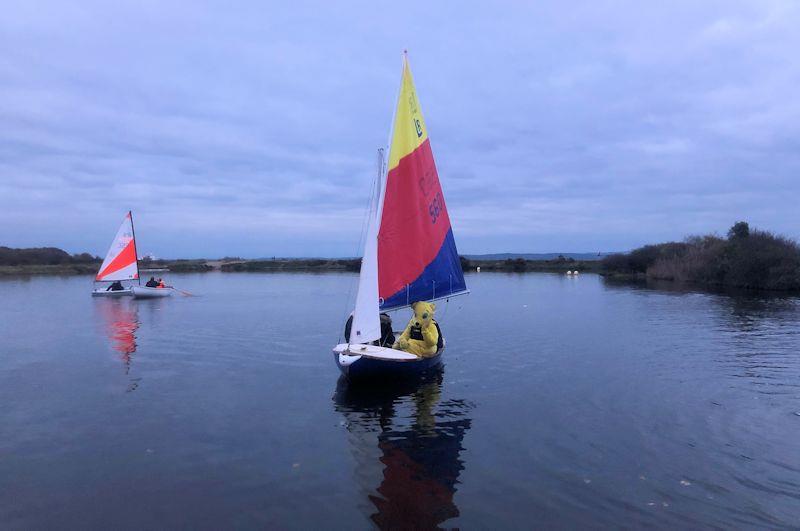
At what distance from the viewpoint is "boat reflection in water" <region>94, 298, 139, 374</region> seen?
64.7 feet

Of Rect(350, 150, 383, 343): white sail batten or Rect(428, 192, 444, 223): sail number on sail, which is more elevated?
Rect(428, 192, 444, 223): sail number on sail

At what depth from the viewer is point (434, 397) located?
13.3 m

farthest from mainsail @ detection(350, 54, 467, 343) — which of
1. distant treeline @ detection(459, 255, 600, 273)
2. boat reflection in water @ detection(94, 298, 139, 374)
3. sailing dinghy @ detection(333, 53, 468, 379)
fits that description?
distant treeline @ detection(459, 255, 600, 273)

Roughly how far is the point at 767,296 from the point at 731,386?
32.2 meters

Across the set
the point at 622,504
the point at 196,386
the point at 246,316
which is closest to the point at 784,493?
the point at 622,504

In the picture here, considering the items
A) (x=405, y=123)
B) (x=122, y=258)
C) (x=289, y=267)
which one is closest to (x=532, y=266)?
(x=289, y=267)

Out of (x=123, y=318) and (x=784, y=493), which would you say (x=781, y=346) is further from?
(x=123, y=318)

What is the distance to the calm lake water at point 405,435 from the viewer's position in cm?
743

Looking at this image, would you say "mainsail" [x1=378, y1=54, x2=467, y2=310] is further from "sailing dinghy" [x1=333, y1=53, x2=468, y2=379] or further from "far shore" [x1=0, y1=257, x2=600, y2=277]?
"far shore" [x1=0, y1=257, x2=600, y2=277]

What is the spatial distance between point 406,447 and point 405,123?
8.50 metres

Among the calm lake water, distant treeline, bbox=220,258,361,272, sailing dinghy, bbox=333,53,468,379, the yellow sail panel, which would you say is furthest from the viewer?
distant treeline, bbox=220,258,361,272

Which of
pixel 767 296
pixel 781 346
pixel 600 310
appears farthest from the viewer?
pixel 767 296

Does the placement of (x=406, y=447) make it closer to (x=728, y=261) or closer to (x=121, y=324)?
(x=121, y=324)

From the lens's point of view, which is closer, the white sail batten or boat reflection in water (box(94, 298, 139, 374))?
the white sail batten
